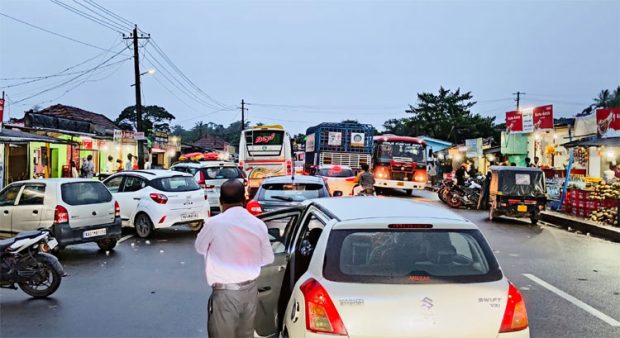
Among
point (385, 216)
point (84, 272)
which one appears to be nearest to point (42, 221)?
point (84, 272)

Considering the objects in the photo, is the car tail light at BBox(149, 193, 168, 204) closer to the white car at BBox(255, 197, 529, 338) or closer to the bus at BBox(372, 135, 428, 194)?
the white car at BBox(255, 197, 529, 338)

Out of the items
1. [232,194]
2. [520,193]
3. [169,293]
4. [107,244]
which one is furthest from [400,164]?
[232,194]

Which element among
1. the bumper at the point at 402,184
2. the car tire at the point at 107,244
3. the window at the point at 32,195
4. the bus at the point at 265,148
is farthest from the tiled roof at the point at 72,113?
the window at the point at 32,195

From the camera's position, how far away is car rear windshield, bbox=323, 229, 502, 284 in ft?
11.7

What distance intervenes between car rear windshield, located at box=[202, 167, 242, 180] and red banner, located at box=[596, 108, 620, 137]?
14603 mm

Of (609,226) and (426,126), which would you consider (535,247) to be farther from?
(426,126)

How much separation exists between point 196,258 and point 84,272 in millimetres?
1985

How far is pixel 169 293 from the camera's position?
24.0ft

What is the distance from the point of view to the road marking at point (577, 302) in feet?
20.6

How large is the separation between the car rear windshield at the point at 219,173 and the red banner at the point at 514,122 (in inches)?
773

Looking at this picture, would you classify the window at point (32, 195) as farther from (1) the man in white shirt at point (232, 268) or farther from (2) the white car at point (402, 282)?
(2) the white car at point (402, 282)

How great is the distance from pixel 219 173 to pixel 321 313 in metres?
14.3

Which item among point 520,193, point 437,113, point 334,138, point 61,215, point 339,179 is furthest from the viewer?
point 437,113

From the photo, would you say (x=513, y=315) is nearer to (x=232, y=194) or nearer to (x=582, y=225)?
(x=232, y=194)
